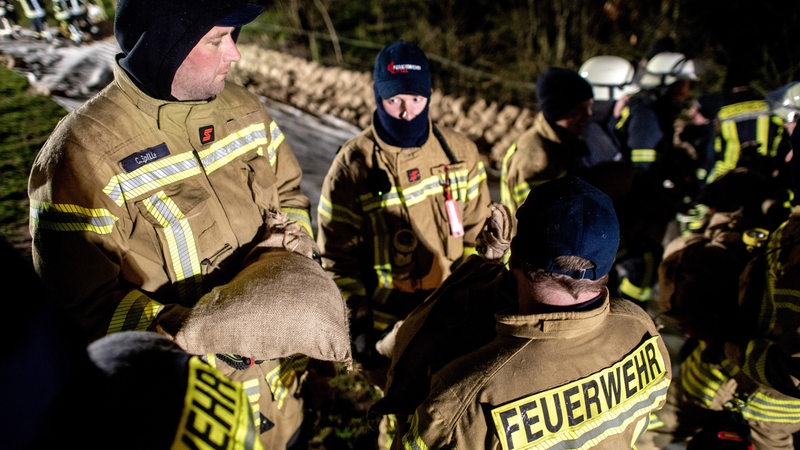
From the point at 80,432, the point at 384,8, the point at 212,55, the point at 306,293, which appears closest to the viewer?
the point at 80,432

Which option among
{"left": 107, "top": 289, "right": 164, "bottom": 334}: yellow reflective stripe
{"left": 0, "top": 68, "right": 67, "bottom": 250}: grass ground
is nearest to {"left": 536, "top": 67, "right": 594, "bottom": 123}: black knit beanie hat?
{"left": 107, "top": 289, "right": 164, "bottom": 334}: yellow reflective stripe

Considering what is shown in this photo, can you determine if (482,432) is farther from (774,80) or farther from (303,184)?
(774,80)

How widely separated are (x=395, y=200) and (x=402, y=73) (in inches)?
29.1

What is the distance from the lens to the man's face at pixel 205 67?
1.58 m

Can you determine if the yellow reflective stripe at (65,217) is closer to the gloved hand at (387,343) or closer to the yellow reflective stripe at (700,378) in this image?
the gloved hand at (387,343)

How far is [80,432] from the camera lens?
0.68 m

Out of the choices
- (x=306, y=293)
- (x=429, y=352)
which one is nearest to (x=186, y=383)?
(x=306, y=293)

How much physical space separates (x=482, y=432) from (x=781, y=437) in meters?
2.27

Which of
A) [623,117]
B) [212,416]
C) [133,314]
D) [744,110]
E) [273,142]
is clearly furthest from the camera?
[623,117]

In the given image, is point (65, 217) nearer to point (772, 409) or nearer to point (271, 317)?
point (271, 317)

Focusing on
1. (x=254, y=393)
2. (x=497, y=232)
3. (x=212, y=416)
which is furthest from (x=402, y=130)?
(x=212, y=416)

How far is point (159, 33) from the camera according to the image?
1447 mm

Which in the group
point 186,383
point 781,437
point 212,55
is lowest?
point 781,437

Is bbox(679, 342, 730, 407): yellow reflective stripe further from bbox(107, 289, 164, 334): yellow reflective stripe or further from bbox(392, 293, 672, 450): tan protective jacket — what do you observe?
bbox(107, 289, 164, 334): yellow reflective stripe
